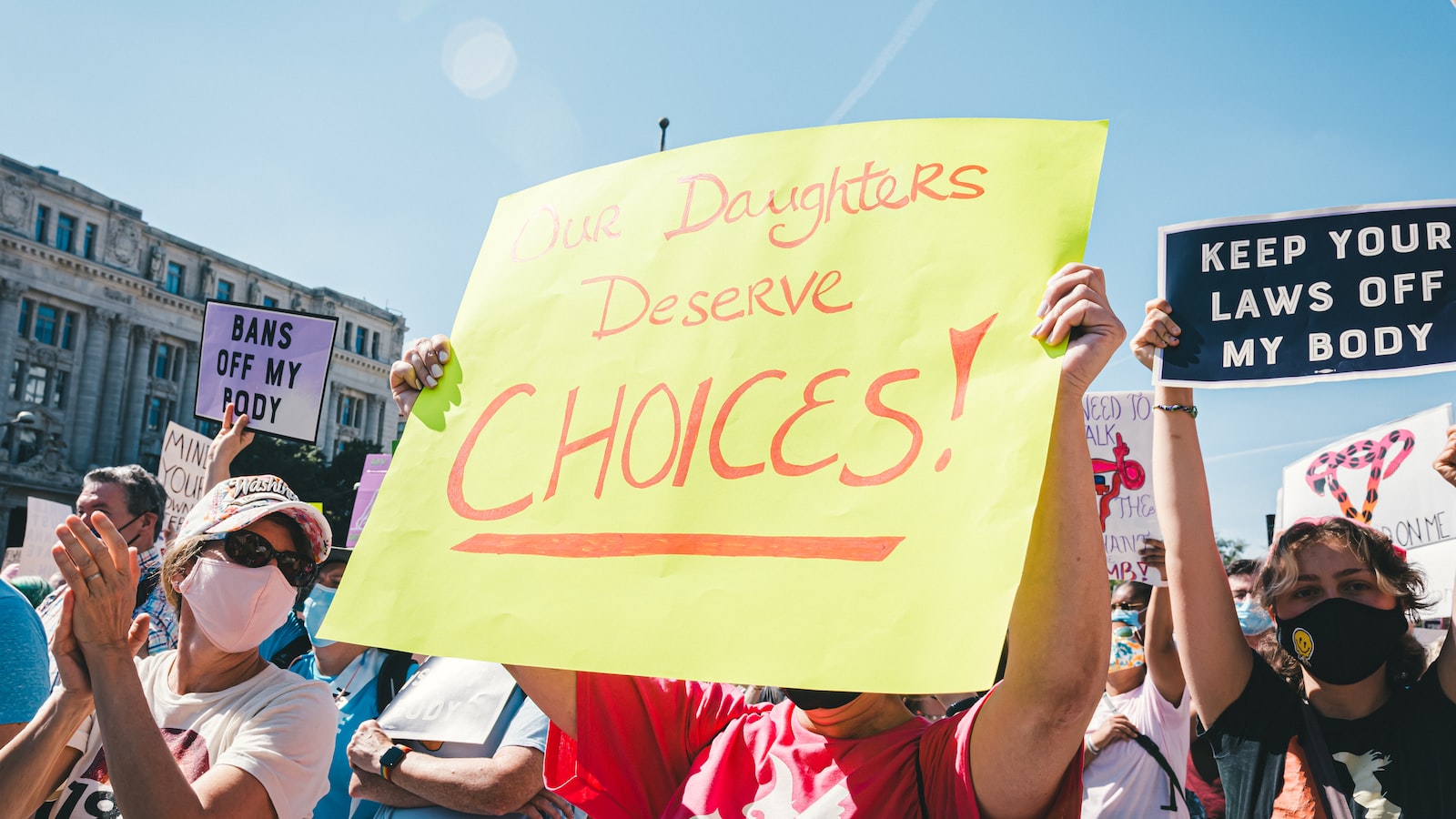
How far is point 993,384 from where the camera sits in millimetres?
Result: 1458

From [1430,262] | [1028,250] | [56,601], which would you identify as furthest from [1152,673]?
[56,601]

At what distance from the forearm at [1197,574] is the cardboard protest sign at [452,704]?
2.14m

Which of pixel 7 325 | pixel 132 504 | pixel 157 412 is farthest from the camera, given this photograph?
pixel 157 412

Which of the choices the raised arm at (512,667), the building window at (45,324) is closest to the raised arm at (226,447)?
the raised arm at (512,667)

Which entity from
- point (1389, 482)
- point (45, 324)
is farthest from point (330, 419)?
point (1389, 482)

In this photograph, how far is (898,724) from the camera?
6.35 feet

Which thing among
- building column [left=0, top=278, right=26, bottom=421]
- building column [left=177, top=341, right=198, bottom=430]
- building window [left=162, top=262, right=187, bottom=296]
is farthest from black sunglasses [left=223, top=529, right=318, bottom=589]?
building window [left=162, top=262, right=187, bottom=296]

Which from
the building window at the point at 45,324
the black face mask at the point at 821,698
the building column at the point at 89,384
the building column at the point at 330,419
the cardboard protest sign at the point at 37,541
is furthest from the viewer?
the building column at the point at 330,419

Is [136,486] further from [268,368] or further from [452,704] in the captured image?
[452,704]

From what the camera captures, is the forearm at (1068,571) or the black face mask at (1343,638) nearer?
the forearm at (1068,571)

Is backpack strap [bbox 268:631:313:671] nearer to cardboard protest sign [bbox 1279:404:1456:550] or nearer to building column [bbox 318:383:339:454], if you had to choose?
cardboard protest sign [bbox 1279:404:1456:550]

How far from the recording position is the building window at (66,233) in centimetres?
5281

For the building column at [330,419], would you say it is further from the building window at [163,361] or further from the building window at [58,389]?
the building window at [58,389]

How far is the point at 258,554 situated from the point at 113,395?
62966 mm
